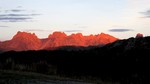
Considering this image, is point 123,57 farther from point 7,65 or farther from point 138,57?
point 7,65

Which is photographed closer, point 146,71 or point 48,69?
point 48,69

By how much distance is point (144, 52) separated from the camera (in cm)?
7381

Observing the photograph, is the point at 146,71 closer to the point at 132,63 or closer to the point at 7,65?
the point at 132,63

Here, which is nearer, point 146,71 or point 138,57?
point 146,71

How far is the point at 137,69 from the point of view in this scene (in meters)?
59.3

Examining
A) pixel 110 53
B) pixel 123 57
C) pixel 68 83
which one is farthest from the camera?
pixel 110 53

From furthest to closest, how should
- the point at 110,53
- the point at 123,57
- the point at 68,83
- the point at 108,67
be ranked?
the point at 110,53 → the point at 123,57 → the point at 108,67 → the point at 68,83

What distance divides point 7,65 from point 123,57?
135ft

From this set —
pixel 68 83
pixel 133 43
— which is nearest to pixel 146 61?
pixel 133 43

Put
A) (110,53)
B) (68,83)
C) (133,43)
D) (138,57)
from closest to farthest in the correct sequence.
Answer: (68,83)
(138,57)
(110,53)
(133,43)

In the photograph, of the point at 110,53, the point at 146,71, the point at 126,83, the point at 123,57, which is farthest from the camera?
the point at 110,53

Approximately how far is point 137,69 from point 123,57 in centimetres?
1614

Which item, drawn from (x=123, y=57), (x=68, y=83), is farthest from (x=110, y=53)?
(x=68, y=83)

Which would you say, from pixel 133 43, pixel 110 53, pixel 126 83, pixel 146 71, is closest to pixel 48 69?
pixel 126 83
